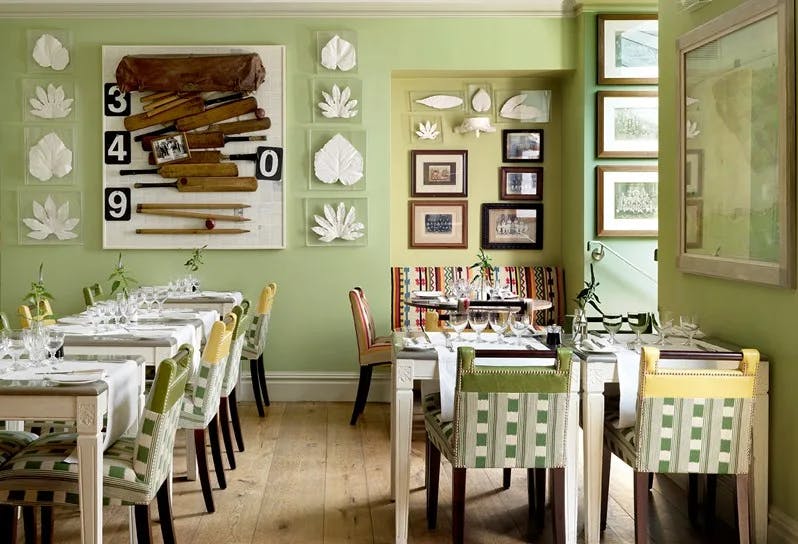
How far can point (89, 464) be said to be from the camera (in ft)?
9.05

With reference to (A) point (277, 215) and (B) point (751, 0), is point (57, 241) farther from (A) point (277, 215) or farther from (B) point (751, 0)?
(B) point (751, 0)

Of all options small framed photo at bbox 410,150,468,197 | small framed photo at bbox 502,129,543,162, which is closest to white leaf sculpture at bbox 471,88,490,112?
small framed photo at bbox 502,129,543,162

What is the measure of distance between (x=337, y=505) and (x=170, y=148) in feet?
11.2

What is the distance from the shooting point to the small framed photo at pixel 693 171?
4160 millimetres

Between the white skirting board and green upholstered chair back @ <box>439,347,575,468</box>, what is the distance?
3.41m

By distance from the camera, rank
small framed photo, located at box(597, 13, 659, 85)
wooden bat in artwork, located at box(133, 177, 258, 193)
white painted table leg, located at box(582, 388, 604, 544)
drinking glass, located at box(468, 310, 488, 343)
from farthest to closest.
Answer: wooden bat in artwork, located at box(133, 177, 258, 193) < small framed photo, located at box(597, 13, 659, 85) < drinking glass, located at box(468, 310, 488, 343) < white painted table leg, located at box(582, 388, 604, 544)

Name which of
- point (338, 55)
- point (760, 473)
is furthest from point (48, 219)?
point (760, 473)

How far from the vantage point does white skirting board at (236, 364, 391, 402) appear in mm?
6656

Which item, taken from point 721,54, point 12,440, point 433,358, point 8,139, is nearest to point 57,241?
point 8,139

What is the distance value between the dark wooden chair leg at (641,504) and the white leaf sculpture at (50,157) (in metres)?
4.90

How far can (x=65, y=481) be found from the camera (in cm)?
286

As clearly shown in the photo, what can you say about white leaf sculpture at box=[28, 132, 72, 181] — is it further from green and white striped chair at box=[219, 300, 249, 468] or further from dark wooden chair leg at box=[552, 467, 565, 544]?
dark wooden chair leg at box=[552, 467, 565, 544]

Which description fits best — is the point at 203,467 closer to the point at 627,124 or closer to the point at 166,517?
the point at 166,517

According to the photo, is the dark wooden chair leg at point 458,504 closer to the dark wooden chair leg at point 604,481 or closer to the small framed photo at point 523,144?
the dark wooden chair leg at point 604,481
